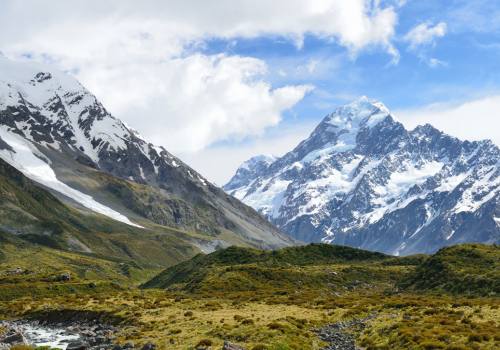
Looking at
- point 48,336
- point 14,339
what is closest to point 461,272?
point 48,336

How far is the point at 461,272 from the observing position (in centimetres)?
11106

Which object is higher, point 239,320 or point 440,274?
point 440,274

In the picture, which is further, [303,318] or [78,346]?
[303,318]

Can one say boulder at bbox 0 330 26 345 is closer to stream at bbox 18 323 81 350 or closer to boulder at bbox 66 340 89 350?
stream at bbox 18 323 81 350

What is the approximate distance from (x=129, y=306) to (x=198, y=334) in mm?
35741

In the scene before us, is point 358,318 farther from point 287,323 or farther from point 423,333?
point 423,333

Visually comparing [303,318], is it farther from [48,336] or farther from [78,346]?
[48,336]

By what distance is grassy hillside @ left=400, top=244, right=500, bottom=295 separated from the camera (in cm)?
9869

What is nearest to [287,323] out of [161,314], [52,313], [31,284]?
[161,314]

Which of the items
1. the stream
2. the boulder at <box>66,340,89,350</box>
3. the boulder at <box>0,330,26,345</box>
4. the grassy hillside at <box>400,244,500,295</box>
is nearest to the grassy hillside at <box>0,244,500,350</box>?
the grassy hillside at <box>400,244,500,295</box>

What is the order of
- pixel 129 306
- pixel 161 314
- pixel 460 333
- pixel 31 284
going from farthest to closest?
pixel 31 284, pixel 129 306, pixel 161 314, pixel 460 333

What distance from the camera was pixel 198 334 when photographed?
58.5m

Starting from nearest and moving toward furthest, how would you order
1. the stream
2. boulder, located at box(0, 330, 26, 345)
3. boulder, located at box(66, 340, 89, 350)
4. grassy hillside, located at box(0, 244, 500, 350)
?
grassy hillside, located at box(0, 244, 500, 350) < boulder, located at box(66, 340, 89, 350) < boulder, located at box(0, 330, 26, 345) < the stream

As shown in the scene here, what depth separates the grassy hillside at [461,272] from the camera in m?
98.7
